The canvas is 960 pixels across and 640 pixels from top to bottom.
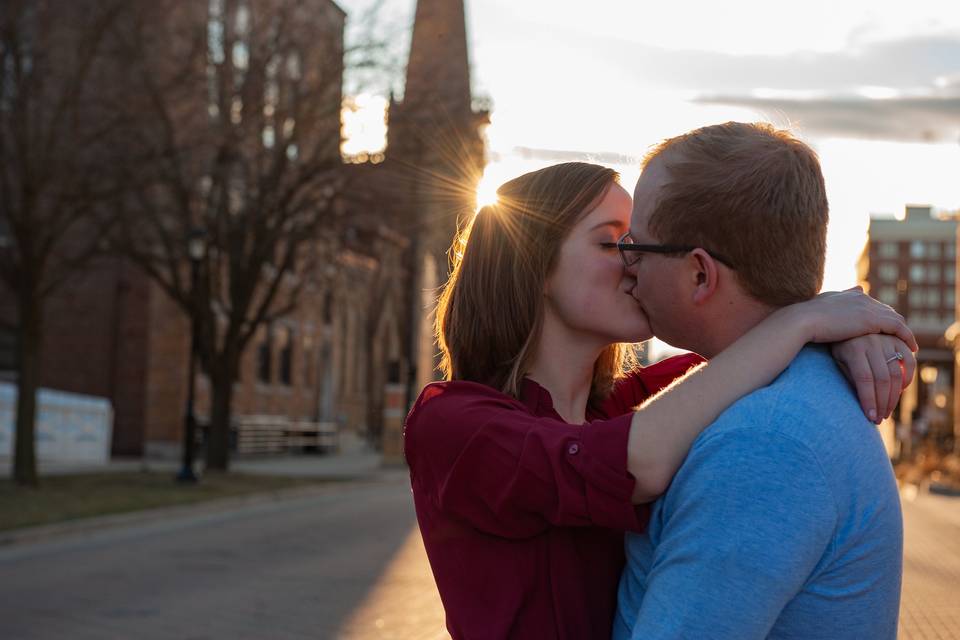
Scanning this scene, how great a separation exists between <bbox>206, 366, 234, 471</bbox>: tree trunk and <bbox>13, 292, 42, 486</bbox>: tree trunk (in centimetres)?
777

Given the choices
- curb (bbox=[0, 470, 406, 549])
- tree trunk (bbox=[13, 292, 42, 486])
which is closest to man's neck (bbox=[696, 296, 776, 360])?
curb (bbox=[0, 470, 406, 549])

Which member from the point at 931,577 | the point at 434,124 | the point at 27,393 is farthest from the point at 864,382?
the point at 434,124

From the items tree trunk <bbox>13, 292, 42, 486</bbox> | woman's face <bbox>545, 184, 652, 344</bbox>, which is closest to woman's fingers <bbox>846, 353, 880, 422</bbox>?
woman's face <bbox>545, 184, 652, 344</bbox>

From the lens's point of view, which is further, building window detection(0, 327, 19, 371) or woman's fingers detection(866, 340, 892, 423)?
building window detection(0, 327, 19, 371)

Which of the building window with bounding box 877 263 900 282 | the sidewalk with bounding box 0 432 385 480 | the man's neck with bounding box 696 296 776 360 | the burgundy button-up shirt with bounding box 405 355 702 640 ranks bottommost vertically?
the sidewalk with bounding box 0 432 385 480

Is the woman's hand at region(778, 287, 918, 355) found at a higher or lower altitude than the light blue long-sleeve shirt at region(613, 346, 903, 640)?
higher

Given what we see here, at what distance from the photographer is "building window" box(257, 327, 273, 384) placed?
1794 inches

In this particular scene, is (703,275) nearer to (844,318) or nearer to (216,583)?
(844,318)

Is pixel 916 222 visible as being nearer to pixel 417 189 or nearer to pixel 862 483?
pixel 417 189

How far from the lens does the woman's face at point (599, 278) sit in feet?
9.05

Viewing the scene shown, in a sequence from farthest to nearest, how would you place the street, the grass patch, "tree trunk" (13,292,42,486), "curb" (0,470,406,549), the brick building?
the brick building
"tree trunk" (13,292,42,486)
the grass patch
"curb" (0,470,406,549)
the street

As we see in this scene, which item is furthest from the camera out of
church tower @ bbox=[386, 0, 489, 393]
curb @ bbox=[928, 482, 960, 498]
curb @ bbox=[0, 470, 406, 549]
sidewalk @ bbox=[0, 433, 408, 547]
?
curb @ bbox=[928, 482, 960, 498]

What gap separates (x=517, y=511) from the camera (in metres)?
2.25

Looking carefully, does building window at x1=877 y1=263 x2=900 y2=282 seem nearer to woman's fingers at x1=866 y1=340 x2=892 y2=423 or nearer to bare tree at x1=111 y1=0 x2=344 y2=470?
bare tree at x1=111 y1=0 x2=344 y2=470
